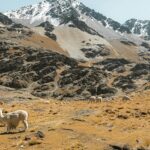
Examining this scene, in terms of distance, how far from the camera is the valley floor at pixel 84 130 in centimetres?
2820

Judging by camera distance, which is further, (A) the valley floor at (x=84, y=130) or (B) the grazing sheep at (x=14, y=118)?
(B) the grazing sheep at (x=14, y=118)

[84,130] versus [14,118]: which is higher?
[14,118]

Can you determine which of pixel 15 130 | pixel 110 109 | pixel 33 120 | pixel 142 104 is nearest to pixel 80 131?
pixel 15 130

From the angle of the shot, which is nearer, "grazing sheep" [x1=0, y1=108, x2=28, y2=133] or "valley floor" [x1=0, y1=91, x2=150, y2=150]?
"valley floor" [x1=0, y1=91, x2=150, y2=150]

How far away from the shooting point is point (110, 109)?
4228cm

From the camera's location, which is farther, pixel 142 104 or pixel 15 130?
pixel 142 104

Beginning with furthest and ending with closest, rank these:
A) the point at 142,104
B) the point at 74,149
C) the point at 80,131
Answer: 1. the point at 142,104
2. the point at 80,131
3. the point at 74,149

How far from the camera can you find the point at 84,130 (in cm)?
3309

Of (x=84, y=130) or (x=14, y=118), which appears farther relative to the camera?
(x=84, y=130)

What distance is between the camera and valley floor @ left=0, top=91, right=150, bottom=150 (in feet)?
92.5

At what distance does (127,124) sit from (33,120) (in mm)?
8433

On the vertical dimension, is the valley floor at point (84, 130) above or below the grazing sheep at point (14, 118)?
below

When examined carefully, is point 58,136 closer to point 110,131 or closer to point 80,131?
point 80,131

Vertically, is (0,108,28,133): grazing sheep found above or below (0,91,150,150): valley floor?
above
